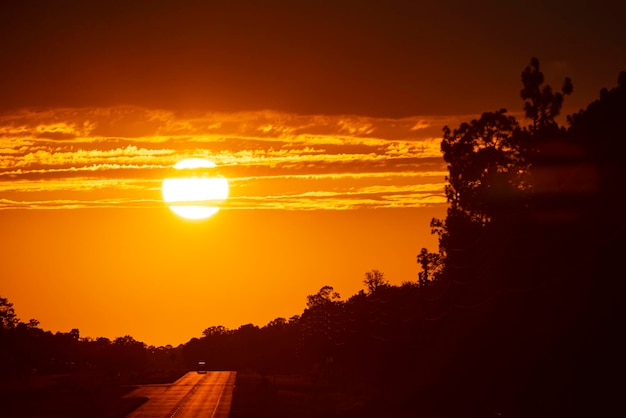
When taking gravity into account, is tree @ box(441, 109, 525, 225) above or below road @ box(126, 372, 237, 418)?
above

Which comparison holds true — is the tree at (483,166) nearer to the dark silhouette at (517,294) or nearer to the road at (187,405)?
the dark silhouette at (517,294)

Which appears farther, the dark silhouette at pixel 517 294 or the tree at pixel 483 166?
the tree at pixel 483 166

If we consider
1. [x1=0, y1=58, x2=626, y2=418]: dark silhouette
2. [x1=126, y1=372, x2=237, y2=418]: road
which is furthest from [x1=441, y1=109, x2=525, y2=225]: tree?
[x1=126, y1=372, x2=237, y2=418]: road

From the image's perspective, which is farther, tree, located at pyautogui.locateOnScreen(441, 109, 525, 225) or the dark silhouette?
tree, located at pyautogui.locateOnScreen(441, 109, 525, 225)

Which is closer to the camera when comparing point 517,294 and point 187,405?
point 517,294

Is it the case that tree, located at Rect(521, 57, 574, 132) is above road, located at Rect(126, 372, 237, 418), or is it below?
above

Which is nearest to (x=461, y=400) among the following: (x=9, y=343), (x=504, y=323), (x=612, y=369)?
(x=504, y=323)

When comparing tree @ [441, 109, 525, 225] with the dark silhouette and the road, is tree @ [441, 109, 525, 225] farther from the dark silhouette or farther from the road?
the road

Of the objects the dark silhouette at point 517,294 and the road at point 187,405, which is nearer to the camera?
the dark silhouette at point 517,294

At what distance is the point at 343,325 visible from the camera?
126438 mm

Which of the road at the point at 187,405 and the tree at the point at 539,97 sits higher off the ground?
the tree at the point at 539,97

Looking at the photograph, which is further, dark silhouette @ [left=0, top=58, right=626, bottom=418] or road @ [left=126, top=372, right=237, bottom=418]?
road @ [left=126, top=372, right=237, bottom=418]

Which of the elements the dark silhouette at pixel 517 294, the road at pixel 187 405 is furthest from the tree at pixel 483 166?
the road at pixel 187 405

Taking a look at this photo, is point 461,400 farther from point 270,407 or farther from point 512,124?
point 512,124
